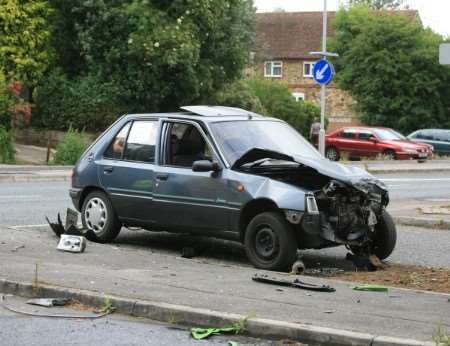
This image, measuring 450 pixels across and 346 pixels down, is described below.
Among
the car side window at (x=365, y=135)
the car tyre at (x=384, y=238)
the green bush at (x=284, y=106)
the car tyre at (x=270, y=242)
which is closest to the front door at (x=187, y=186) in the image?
the car tyre at (x=270, y=242)

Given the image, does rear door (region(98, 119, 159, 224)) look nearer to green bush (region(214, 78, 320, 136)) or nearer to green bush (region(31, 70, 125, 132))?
green bush (region(31, 70, 125, 132))

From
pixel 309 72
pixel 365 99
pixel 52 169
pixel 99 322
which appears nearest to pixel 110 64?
pixel 52 169

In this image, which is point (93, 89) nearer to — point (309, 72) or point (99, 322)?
point (99, 322)

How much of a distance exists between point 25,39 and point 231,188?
25.6 metres

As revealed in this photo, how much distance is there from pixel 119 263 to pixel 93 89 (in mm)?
25474

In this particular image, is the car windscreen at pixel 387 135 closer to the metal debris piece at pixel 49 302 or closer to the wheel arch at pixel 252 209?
the wheel arch at pixel 252 209

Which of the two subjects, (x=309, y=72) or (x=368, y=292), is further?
(x=309, y=72)

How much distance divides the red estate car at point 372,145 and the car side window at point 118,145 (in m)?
24.8

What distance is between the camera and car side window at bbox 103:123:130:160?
11352mm

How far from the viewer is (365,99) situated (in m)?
52.3

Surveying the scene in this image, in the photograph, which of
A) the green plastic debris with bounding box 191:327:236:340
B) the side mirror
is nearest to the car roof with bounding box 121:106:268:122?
the side mirror

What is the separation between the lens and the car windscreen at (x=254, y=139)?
10250 mm

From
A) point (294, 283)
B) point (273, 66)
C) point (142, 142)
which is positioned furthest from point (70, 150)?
point (273, 66)

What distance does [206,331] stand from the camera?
6.80m
